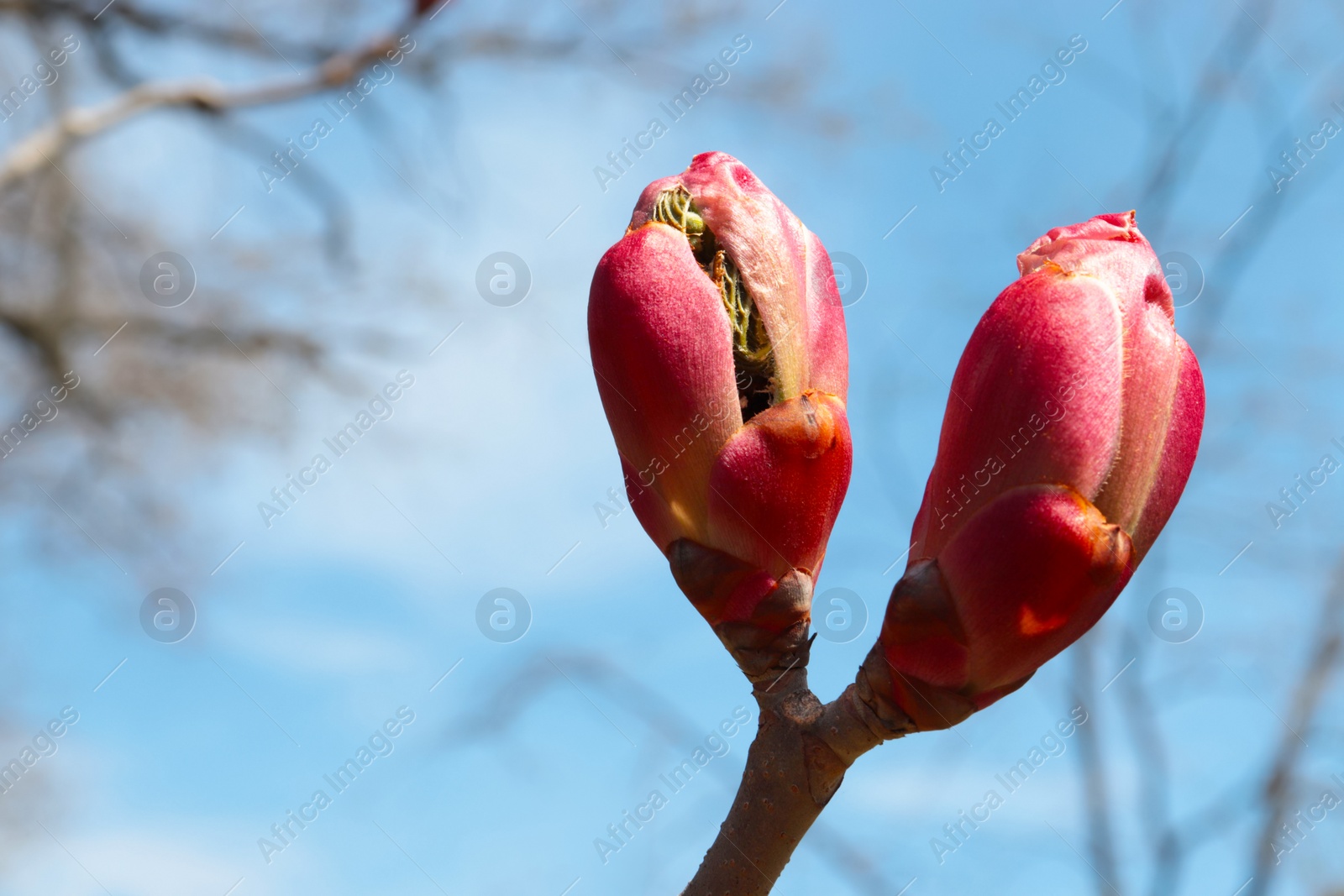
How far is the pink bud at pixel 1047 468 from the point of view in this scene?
55 cm

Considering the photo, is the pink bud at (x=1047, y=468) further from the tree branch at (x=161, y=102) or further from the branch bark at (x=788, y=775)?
the tree branch at (x=161, y=102)

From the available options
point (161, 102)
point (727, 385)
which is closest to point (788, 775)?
point (727, 385)

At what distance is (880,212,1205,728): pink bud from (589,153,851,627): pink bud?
0.07m

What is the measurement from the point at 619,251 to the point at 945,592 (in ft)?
0.84

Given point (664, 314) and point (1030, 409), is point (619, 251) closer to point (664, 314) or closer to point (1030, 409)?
point (664, 314)

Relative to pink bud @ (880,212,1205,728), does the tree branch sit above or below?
above

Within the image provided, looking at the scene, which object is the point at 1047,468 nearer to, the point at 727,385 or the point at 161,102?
the point at 727,385

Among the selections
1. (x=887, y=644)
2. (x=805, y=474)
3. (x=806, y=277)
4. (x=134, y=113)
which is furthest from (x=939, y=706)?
(x=134, y=113)

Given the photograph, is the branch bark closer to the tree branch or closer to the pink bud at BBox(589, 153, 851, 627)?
the pink bud at BBox(589, 153, 851, 627)

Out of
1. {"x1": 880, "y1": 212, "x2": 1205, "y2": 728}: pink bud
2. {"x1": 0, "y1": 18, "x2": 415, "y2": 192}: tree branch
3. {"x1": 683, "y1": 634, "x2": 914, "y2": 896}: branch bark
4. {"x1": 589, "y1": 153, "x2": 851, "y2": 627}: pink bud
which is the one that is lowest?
{"x1": 683, "y1": 634, "x2": 914, "y2": 896}: branch bark

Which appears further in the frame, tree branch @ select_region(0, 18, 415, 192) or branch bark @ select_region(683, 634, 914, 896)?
tree branch @ select_region(0, 18, 415, 192)

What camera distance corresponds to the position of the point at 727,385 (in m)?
0.61

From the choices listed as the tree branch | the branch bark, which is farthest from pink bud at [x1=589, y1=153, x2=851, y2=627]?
the tree branch

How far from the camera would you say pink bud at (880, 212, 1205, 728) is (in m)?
0.55
